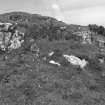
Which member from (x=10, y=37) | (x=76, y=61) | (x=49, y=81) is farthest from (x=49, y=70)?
(x=10, y=37)

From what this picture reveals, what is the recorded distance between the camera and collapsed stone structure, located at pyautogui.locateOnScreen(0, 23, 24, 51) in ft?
80.8

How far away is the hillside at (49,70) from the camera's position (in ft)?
45.5

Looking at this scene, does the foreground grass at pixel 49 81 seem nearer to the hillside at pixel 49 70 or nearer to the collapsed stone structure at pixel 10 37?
the hillside at pixel 49 70

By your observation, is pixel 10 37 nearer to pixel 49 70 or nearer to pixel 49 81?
pixel 49 70

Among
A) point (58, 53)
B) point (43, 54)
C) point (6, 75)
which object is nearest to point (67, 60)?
point (58, 53)

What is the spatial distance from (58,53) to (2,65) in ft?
23.8

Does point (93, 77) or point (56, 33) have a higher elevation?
point (56, 33)

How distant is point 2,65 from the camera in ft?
63.6

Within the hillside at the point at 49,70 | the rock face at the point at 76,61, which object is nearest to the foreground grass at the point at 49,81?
the hillside at the point at 49,70

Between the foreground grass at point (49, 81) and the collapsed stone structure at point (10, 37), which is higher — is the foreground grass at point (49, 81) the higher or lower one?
the lower one

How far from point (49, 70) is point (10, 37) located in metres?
11.5

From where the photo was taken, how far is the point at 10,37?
2631 centimetres

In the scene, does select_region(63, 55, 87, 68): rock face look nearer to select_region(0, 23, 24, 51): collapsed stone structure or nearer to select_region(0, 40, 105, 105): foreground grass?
select_region(0, 40, 105, 105): foreground grass

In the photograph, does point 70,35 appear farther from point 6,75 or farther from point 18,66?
point 6,75
